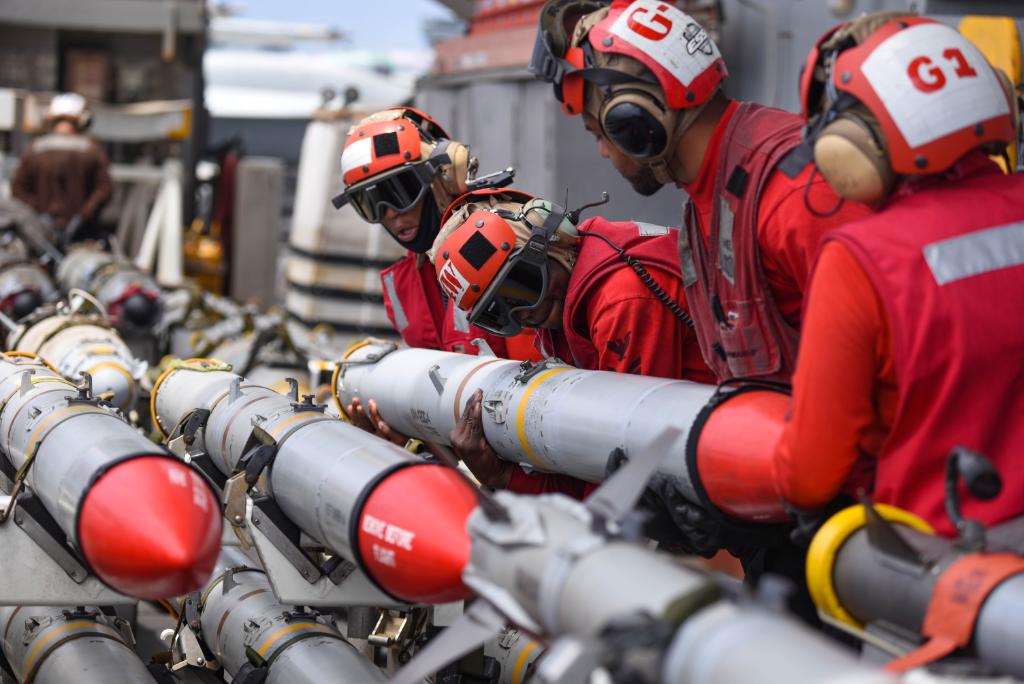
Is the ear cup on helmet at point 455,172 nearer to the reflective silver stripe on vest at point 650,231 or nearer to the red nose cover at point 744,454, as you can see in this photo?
the reflective silver stripe on vest at point 650,231

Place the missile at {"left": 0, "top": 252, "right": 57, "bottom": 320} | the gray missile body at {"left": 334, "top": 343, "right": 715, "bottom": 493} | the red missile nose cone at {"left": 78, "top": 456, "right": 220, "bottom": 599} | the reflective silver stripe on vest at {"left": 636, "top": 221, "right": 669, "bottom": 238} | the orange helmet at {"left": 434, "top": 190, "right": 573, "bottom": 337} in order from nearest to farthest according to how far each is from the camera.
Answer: the red missile nose cone at {"left": 78, "top": 456, "right": 220, "bottom": 599}
the gray missile body at {"left": 334, "top": 343, "right": 715, "bottom": 493}
the orange helmet at {"left": 434, "top": 190, "right": 573, "bottom": 337}
the reflective silver stripe on vest at {"left": 636, "top": 221, "right": 669, "bottom": 238}
the missile at {"left": 0, "top": 252, "right": 57, "bottom": 320}

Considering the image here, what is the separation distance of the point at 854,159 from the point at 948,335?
414mm

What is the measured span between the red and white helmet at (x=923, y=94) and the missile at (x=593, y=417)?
2.11ft

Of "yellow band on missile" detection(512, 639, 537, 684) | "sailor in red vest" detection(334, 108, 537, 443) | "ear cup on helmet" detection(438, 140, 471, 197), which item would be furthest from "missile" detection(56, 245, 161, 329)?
"yellow band on missile" detection(512, 639, 537, 684)

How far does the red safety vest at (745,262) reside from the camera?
121 inches

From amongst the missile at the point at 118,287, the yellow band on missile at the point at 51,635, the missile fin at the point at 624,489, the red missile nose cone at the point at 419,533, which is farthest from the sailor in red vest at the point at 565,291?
the missile at the point at 118,287

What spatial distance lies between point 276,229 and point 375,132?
9120mm

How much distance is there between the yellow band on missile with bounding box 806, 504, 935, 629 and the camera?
8.18ft

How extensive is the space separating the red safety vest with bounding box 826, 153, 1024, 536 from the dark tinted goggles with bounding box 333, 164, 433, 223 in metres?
2.70

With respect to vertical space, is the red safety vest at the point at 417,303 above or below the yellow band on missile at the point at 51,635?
above

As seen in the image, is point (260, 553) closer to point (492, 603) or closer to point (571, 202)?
point (492, 603)

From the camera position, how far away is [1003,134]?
2.62 meters

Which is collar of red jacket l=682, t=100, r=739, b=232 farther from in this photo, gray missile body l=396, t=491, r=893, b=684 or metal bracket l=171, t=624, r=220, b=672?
metal bracket l=171, t=624, r=220, b=672

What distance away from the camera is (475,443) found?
383 centimetres
